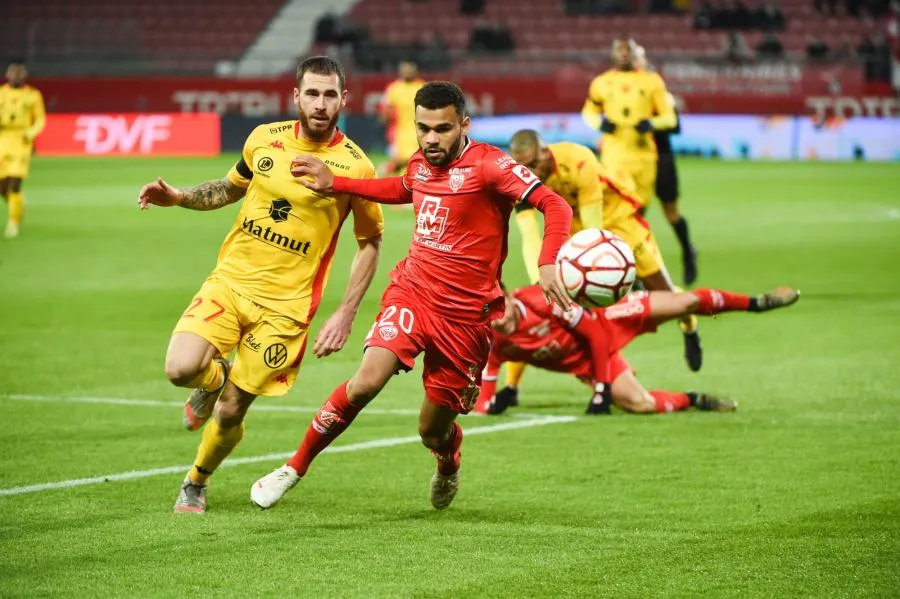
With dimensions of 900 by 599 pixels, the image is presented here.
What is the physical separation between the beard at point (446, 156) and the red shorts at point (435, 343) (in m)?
0.63

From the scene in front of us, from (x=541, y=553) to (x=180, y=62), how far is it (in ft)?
130

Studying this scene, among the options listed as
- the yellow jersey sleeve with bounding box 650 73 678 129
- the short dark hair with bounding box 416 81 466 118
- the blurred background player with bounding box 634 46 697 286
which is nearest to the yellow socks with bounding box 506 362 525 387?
the short dark hair with bounding box 416 81 466 118

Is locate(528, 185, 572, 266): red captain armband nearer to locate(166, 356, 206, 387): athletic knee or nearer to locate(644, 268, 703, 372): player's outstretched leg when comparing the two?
locate(166, 356, 206, 387): athletic knee

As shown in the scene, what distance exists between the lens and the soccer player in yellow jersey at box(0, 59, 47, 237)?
2202 centimetres

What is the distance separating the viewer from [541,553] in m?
6.34

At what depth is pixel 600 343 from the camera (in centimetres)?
1009

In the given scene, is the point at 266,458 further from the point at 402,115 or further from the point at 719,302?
the point at 402,115

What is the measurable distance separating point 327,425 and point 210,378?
2.10 feet

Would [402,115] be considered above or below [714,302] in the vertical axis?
below

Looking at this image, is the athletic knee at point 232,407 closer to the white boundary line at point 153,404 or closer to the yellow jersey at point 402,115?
the white boundary line at point 153,404

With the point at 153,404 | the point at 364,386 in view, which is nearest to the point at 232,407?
the point at 364,386

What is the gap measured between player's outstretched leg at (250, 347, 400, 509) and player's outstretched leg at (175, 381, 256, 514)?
0.24m

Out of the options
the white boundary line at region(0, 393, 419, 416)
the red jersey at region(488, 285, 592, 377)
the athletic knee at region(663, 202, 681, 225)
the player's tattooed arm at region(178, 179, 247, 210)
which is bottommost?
the athletic knee at region(663, 202, 681, 225)

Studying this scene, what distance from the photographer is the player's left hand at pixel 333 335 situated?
279 inches
